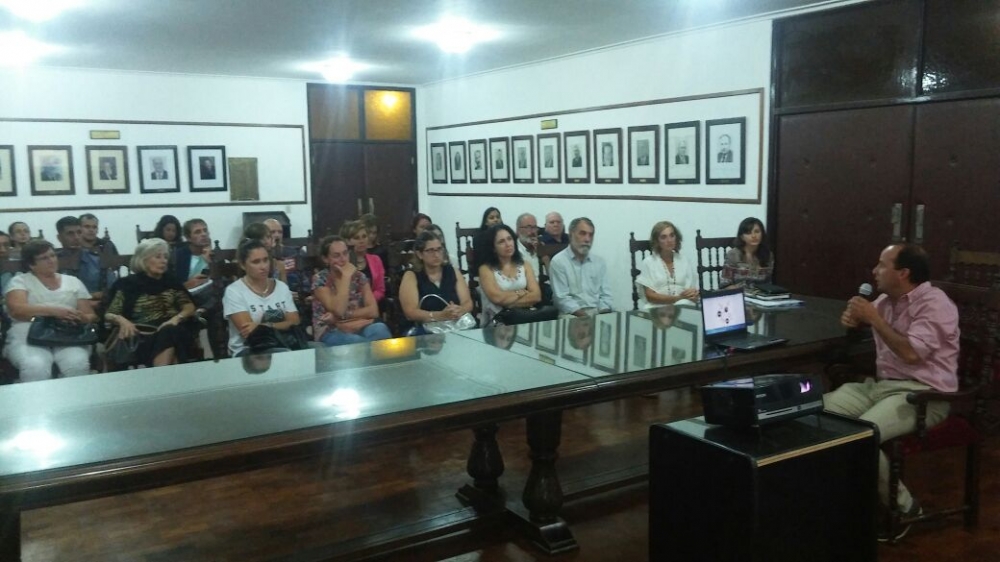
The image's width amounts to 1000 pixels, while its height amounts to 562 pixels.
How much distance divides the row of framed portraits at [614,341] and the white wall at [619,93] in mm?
2635

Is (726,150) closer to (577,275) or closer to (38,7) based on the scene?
(577,275)

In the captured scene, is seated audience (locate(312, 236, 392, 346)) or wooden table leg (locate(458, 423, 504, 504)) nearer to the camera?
wooden table leg (locate(458, 423, 504, 504))

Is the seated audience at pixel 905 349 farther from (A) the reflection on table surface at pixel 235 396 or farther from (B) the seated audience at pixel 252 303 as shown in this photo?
(B) the seated audience at pixel 252 303

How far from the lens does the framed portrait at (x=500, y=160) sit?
8.05 metres

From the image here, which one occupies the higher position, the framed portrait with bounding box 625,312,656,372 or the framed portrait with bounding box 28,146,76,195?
the framed portrait with bounding box 28,146,76,195

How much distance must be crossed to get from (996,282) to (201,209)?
6.97 metres

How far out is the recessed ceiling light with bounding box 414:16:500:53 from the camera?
18.9ft

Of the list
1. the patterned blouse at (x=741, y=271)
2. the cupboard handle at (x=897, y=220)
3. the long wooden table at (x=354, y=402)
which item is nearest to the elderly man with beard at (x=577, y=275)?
the patterned blouse at (x=741, y=271)

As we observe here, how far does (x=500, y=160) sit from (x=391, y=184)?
1.64 meters

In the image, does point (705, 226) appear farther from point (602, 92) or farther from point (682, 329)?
point (682, 329)

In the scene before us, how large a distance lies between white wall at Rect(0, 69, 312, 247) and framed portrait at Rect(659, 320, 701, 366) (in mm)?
6032

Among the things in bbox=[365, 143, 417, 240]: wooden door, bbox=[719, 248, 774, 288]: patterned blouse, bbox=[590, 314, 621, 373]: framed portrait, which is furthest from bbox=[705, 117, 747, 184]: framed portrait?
bbox=[365, 143, 417, 240]: wooden door

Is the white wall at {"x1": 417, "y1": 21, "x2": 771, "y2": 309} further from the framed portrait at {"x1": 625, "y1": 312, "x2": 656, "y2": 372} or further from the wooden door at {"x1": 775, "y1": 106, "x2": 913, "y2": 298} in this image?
the framed portrait at {"x1": 625, "y1": 312, "x2": 656, "y2": 372}

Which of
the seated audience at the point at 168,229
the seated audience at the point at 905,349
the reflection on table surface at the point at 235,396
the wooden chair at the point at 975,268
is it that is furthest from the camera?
the seated audience at the point at 168,229
